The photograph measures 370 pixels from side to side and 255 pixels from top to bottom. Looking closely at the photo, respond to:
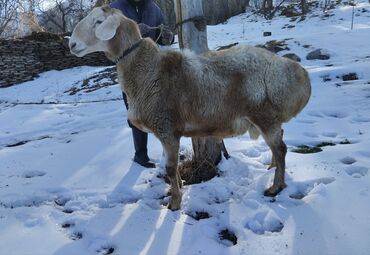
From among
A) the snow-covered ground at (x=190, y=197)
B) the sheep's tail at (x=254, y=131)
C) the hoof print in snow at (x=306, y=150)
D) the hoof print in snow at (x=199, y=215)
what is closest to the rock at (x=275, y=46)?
the snow-covered ground at (x=190, y=197)

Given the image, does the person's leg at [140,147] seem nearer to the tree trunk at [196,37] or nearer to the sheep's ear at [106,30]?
the tree trunk at [196,37]

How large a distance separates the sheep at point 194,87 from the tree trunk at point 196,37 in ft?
2.05

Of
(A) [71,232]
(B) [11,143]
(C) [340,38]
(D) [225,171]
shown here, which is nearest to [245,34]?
(C) [340,38]

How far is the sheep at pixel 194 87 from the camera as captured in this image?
3.90 m

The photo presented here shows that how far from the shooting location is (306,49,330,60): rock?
11.5 metres

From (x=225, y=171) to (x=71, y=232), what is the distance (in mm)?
1821

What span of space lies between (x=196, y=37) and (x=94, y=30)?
1.21 m

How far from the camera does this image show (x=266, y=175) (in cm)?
450

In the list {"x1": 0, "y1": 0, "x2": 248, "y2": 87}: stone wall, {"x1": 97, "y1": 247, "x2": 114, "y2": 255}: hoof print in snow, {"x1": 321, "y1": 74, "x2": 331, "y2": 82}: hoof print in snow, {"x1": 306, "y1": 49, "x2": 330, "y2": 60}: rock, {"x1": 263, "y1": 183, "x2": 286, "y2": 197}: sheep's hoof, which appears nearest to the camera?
{"x1": 97, "y1": 247, "x2": 114, "y2": 255}: hoof print in snow

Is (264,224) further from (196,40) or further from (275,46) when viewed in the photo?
(275,46)

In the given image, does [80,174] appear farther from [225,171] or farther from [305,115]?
[305,115]

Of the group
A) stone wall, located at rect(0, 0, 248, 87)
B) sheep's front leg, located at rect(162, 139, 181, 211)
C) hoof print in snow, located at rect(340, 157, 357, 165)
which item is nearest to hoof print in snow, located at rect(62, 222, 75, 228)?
sheep's front leg, located at rect(162, 139, 181, 211)

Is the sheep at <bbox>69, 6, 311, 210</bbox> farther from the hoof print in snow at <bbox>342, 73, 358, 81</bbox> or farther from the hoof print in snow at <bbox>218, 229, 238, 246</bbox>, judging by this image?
the hoof print in snow at <bbox>342, 73, 358, 81</bbox>

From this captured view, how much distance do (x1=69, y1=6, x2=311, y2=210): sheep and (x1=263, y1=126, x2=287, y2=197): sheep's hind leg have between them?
0.4 inches
